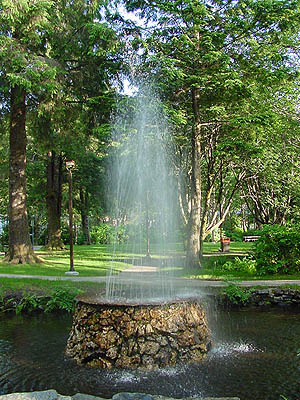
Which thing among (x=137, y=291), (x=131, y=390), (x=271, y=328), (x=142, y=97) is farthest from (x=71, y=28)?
(x=131, y=390)

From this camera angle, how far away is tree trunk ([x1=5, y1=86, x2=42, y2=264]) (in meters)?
15.0

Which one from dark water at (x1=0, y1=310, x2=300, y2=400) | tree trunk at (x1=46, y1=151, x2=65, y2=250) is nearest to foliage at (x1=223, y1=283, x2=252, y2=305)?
dark water at (x1=0, y1=310, x2=300, y2=400)

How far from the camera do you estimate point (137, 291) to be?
27.1ft

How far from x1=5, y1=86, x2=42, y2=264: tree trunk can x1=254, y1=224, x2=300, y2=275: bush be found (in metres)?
8.05

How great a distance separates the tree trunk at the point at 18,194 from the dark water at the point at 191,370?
7.41 meters

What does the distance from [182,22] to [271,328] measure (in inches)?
397

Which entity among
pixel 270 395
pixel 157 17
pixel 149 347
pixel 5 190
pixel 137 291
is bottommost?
pixel 270 395

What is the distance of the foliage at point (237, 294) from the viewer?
32.0 ft

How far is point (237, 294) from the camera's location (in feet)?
32.0

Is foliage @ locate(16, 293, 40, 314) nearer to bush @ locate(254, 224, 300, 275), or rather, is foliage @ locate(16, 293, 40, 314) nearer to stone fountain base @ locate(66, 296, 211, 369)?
stone fountain base @ locate(66, 296, 211, 369)

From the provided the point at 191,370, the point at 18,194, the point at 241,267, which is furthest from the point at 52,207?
the point at 191,370

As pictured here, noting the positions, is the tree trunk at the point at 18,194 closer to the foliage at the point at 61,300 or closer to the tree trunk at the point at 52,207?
the foliage at the point at 61,300

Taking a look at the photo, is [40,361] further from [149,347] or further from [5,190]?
[5,190]

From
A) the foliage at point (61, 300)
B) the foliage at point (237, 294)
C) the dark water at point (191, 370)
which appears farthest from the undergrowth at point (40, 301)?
the foliage at point (237, 294)
